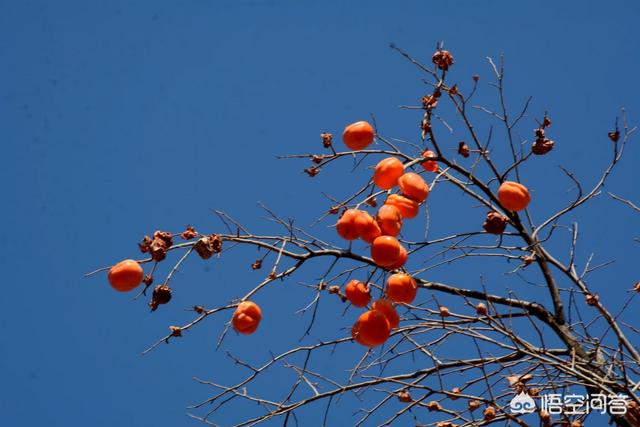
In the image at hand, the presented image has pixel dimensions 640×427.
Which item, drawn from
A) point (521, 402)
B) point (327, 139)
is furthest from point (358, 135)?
point (521, 402)

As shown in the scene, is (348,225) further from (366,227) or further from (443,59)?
(443,59)

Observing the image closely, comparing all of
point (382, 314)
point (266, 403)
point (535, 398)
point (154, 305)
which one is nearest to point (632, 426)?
point (535, 398)

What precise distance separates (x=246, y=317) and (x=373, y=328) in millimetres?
585

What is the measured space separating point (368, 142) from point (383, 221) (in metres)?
0.70

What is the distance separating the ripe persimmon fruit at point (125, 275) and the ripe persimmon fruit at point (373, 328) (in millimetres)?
1049

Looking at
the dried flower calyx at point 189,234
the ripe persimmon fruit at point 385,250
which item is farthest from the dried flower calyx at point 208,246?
the ripe persimmon fruit at point 385,250

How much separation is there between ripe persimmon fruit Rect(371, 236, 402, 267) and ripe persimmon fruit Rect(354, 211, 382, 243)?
76 millimetres

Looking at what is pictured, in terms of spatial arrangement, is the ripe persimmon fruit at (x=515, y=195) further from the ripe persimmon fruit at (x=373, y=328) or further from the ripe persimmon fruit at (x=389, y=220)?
the ripe persimmon fruit at (x=373, y=328)

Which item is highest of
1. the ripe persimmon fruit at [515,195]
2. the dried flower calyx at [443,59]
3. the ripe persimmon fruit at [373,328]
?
the dried flower calyx at [443,59]

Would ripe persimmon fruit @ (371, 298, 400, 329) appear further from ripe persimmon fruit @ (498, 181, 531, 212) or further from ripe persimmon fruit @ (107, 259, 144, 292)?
ripe persimmon fruit @ (107, 259, 144, 292)

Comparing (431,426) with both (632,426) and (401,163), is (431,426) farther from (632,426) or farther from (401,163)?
(401,163)

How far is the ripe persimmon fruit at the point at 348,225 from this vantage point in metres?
3.39

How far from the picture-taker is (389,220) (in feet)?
11.0

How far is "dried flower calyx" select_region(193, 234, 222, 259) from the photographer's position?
11.4 feet
